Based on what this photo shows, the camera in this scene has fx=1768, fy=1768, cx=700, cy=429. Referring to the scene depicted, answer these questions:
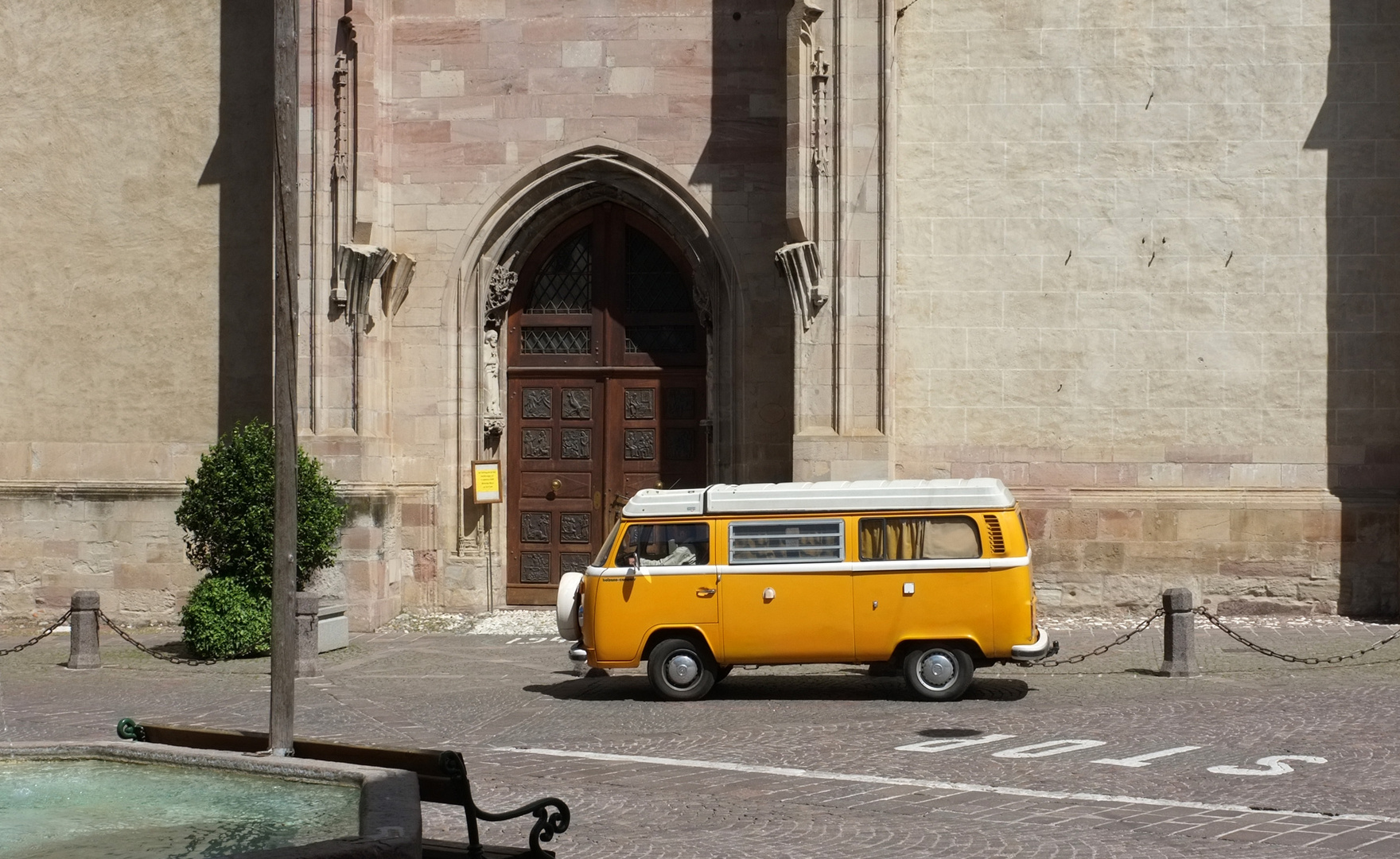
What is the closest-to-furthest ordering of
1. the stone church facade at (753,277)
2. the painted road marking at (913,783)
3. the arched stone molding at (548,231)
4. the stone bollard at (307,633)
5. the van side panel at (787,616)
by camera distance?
the painted road marking at (913,783) → the van side panel at (787,616) → the stone bollard at (307,633) → the stone church facade at (753,277) → the arched stone molding at (548,231)

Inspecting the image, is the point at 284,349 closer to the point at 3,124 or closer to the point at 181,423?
the point at 181,423

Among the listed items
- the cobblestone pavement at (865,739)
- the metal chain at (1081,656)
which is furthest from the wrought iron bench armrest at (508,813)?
the metal chain at (1081,656)

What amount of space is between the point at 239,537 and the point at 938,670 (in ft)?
24.0

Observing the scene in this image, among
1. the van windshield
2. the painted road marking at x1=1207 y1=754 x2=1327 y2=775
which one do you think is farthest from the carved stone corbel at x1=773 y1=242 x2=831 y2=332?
the painted road marking at x1=1207 y1=754 x2=1327 y2=775

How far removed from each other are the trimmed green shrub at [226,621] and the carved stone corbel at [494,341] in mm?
3979

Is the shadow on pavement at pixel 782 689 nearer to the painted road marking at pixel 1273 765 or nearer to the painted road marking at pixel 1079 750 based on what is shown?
the painted road marking at pixel 1079 750

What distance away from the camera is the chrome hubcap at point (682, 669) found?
14.0m

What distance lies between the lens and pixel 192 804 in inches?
272

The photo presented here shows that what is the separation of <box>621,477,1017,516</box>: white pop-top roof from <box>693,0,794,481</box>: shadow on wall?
5.23m

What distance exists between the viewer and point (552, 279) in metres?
20.8

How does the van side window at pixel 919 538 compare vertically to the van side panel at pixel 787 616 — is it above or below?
above

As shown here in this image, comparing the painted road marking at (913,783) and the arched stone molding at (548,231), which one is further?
the arched stone molding at (548,231)

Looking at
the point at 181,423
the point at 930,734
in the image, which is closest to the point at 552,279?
the point at 181,423

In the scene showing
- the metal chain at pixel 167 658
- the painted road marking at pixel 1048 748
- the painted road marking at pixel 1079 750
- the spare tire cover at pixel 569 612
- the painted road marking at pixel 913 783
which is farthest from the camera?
the metal chain at pixel 167 658
